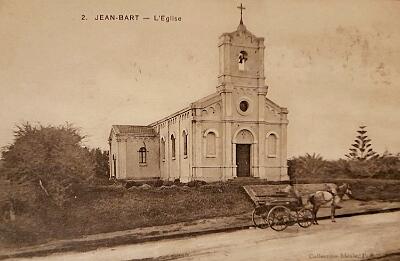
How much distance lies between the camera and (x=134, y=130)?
3.70 meters

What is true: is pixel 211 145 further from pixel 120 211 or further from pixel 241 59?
pixel 120 211

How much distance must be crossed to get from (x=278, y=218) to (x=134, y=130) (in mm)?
1445

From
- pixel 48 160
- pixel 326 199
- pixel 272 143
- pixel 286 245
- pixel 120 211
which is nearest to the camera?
pixel 48 160

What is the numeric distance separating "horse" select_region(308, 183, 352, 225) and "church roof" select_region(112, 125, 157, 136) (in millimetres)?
1568

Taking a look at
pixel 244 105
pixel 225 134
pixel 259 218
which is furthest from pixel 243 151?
pixel 259 218

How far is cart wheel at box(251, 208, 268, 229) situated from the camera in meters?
3.97

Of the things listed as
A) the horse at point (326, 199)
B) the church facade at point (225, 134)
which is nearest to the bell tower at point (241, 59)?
the church facade at point (225, 134)

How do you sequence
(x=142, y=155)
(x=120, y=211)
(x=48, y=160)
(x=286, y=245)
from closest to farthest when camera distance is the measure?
(x=48, y=160)
(x=120, y=211)
(x=142, y=155)
(x=286, y=245)

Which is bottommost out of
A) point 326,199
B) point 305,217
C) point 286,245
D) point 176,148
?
point 286,245

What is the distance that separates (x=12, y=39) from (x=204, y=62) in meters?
1.50

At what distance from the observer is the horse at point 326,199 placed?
417 cm

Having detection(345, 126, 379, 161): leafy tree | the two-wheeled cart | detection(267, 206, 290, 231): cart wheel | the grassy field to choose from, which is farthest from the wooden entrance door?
detection(345, 126, 379, 161): leafy tree

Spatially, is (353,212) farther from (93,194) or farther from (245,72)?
(93,194)

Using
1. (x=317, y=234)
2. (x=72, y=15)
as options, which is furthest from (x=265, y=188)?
(x=72, y=15)
